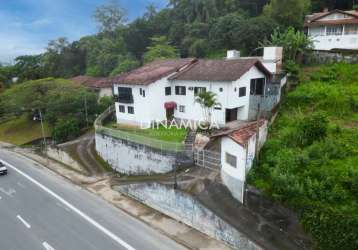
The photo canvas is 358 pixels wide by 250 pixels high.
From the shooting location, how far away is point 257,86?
2912 cm

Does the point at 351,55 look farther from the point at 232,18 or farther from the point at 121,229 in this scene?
the point at 121,229

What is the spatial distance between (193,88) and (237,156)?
41.8ft

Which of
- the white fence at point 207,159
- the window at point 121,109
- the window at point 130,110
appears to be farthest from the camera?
the window at point 121,109

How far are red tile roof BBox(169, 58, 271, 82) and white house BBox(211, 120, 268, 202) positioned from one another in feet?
28.6

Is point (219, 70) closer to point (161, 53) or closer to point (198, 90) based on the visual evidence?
point (198, 90)

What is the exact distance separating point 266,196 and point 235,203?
7.74 ft

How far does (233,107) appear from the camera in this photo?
87.5 ft

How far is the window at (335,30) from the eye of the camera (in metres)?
35.8

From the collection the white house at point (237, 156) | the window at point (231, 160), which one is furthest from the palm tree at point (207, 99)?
the window at point (231, 160)

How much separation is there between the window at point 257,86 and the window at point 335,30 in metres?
15.3

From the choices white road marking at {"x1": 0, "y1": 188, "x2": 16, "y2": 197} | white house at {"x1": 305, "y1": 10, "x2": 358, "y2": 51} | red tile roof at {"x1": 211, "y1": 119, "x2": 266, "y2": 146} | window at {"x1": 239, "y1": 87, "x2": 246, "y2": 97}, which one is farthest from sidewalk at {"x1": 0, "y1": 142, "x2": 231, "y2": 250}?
white house at {"x1": 305, "y1": 10, "x2": 358, "y2": 51}

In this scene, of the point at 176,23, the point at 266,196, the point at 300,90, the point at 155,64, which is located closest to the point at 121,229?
the point at 266,196

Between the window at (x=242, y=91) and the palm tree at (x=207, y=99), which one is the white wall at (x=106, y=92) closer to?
the palm tree at (x=207, y=99)

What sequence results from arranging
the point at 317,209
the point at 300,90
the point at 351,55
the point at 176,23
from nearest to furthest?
the point at 317,209 → the point at 300,90 → the point at 351,55 → the point at 176,23
